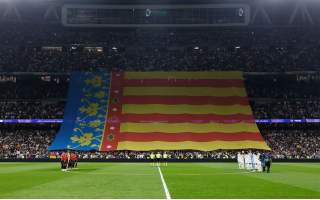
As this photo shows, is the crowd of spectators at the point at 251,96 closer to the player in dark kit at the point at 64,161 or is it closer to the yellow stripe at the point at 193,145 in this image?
the yellow stripe at the point at 193,145

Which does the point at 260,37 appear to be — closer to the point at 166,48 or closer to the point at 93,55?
the point at 166,48

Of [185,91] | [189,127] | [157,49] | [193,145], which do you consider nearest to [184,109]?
[189,127]

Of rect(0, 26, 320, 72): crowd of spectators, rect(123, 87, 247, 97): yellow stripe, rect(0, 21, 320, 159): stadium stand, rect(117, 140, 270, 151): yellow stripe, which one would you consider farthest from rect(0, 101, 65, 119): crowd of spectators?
rect(117, 140, 270, 151): yellow stripe

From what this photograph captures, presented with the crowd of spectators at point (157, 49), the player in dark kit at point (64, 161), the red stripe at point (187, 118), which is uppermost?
the crowd of spectators at point (157, 49)

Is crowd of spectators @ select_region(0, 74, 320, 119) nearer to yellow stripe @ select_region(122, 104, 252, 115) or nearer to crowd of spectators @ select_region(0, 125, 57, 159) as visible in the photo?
crowd of spectators @ select_region(0, 125, 57, 159)

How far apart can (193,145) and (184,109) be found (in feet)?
27.5

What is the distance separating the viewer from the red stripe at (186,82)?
268 ft

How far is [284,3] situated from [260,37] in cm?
936

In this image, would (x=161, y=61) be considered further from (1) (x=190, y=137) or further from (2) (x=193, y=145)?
(2) (x=193, y=145)

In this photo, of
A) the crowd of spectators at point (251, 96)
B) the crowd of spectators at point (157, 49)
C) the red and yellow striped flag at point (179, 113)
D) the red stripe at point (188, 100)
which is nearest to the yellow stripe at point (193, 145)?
the red and yellow striped flag at point (179, 113)

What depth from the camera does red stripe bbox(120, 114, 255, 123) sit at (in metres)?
75.6

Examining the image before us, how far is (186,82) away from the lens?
8181 cm

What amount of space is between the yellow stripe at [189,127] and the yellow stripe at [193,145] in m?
2.88

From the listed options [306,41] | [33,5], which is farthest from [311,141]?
[33,5]
